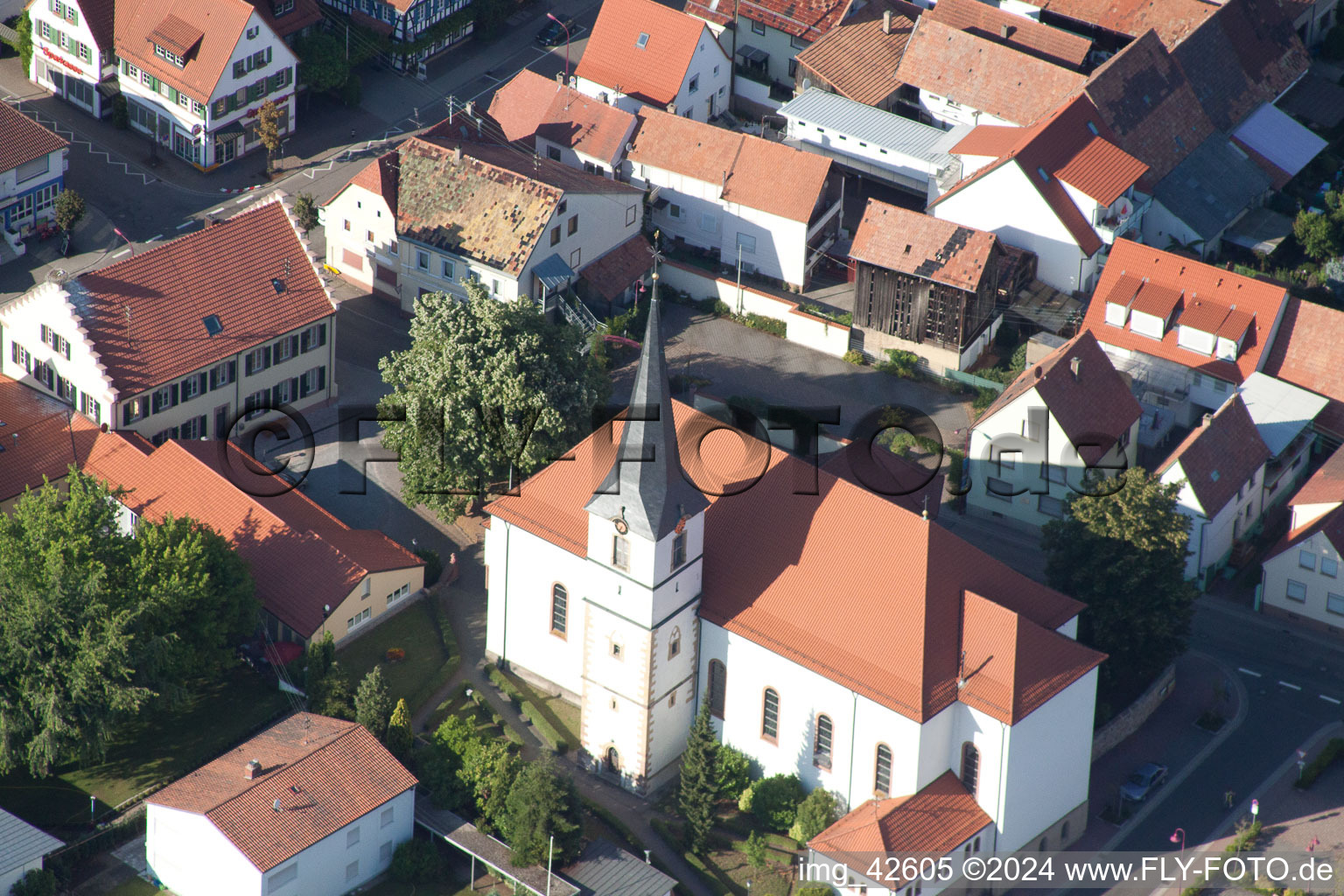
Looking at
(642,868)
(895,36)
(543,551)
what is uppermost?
(895,36)

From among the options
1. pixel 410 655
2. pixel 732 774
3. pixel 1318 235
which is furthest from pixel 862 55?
pixel 732 774

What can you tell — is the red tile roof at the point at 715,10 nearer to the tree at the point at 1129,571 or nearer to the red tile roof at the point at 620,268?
the red tile roof at the point at 620,268

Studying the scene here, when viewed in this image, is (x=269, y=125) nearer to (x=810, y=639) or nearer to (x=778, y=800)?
(x=810, y=639)

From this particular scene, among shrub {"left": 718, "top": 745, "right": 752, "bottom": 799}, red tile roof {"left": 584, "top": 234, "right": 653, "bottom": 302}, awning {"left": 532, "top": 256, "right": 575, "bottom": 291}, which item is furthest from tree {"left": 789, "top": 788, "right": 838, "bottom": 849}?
red tile roof {"left": 584, "top": 234, "right": 653, "bottom": 302}

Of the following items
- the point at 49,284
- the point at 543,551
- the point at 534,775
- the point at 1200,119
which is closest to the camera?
the point at 534,775

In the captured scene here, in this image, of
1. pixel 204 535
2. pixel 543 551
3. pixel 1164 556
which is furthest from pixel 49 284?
pixel 1164 556

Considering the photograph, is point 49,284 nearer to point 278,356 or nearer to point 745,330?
point 278,356

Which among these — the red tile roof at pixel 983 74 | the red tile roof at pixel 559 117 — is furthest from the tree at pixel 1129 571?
the red tile roof at pixel 559 117
